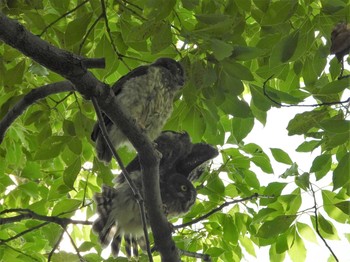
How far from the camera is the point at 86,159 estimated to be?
10.2 feet

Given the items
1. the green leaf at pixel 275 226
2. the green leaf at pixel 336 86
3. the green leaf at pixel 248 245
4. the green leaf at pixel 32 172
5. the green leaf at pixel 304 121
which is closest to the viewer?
the green leaf at pixel 336 86

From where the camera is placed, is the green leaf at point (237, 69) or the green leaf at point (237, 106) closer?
the green leaf at point (237, 69)

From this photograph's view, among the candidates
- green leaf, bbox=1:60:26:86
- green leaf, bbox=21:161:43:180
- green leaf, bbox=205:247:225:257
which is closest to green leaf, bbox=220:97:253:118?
green leaf, bbox=1:60:26:86

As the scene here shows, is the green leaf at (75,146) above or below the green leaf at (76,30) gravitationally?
below

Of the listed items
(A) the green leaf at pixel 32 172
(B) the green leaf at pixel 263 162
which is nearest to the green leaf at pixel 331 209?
(B) the green leaf at pixel 263 162

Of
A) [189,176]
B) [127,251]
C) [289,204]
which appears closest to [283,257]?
[289,204]

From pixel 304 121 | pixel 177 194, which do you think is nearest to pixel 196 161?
pixel 177 194

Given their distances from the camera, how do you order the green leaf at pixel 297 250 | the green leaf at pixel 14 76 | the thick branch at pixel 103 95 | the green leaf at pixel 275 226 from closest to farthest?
the thick branch at pixel 103 95 → the green leaf at pixel 14 76 → the green leaf at pixel 275 226 → the green leaf at pixel 297 250

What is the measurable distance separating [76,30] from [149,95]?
106 cm

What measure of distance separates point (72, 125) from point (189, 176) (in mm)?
847

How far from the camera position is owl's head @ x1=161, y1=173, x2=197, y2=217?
10.2 feet

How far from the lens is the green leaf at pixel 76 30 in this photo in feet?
6.89

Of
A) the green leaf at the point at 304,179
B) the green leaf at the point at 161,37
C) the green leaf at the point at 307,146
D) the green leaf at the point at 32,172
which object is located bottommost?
the green leaf at the point at 304,179

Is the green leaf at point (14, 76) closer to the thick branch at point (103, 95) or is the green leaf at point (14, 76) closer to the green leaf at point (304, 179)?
the thick branch at point (103, 95)
